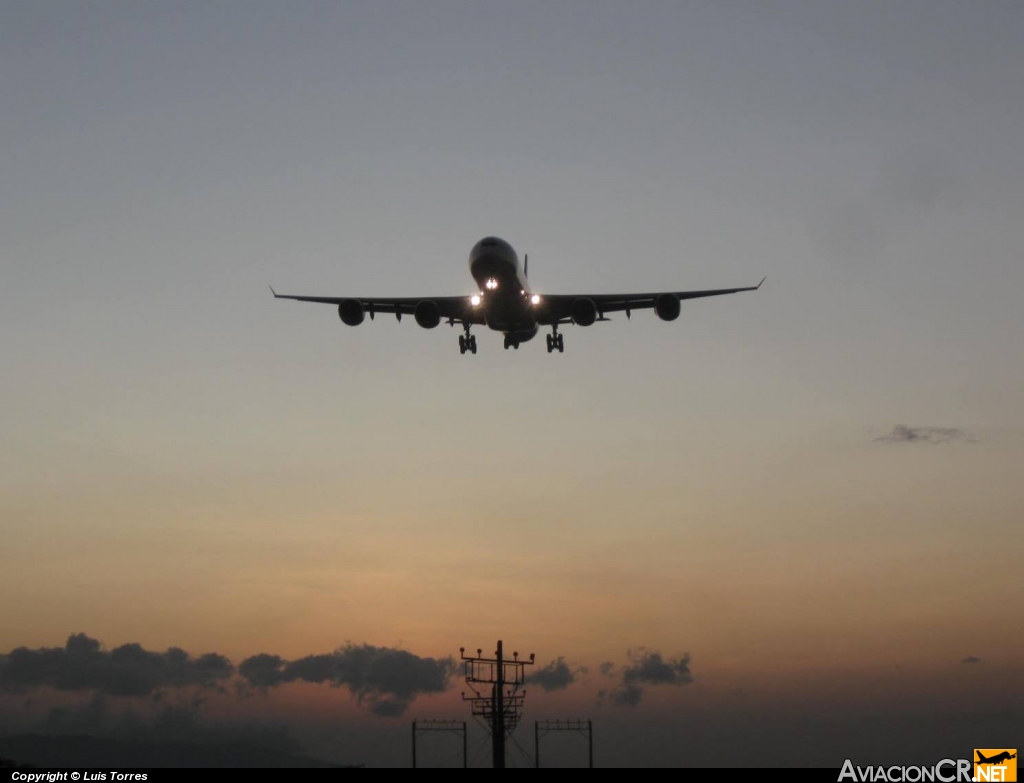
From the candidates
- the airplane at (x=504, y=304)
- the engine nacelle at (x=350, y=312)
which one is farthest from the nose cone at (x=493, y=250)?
the engine nacelle at (x=350, y=312)

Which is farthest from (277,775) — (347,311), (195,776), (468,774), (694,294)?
(694,294)

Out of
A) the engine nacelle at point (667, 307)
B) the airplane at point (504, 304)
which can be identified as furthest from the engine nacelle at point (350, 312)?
the engine nacelle at point (667, 307)

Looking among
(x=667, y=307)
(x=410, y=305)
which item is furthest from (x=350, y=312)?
(x=667, y=307)

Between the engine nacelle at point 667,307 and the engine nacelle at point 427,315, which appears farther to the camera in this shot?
the engine nacelle at point 427,315

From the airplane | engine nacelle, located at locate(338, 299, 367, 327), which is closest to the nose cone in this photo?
the airplane

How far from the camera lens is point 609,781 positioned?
46.3m

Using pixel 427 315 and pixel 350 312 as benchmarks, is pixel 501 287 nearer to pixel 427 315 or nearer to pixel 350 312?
pixel 427 315

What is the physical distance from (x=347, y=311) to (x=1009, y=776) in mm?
38278

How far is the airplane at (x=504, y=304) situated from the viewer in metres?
59.9

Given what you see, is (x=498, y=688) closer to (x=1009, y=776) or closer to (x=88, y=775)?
(x=88, y=775)

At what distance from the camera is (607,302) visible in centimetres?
6512

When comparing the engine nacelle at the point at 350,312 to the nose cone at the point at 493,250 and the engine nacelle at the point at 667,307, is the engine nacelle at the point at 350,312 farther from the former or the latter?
the engine nacelle at the point at 667,307

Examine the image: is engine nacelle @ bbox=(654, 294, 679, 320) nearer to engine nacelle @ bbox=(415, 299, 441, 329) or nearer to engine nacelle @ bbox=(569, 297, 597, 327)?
engine nacelle @ bbox=(569, 297, 597, 327)

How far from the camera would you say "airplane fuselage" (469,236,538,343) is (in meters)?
59.4
